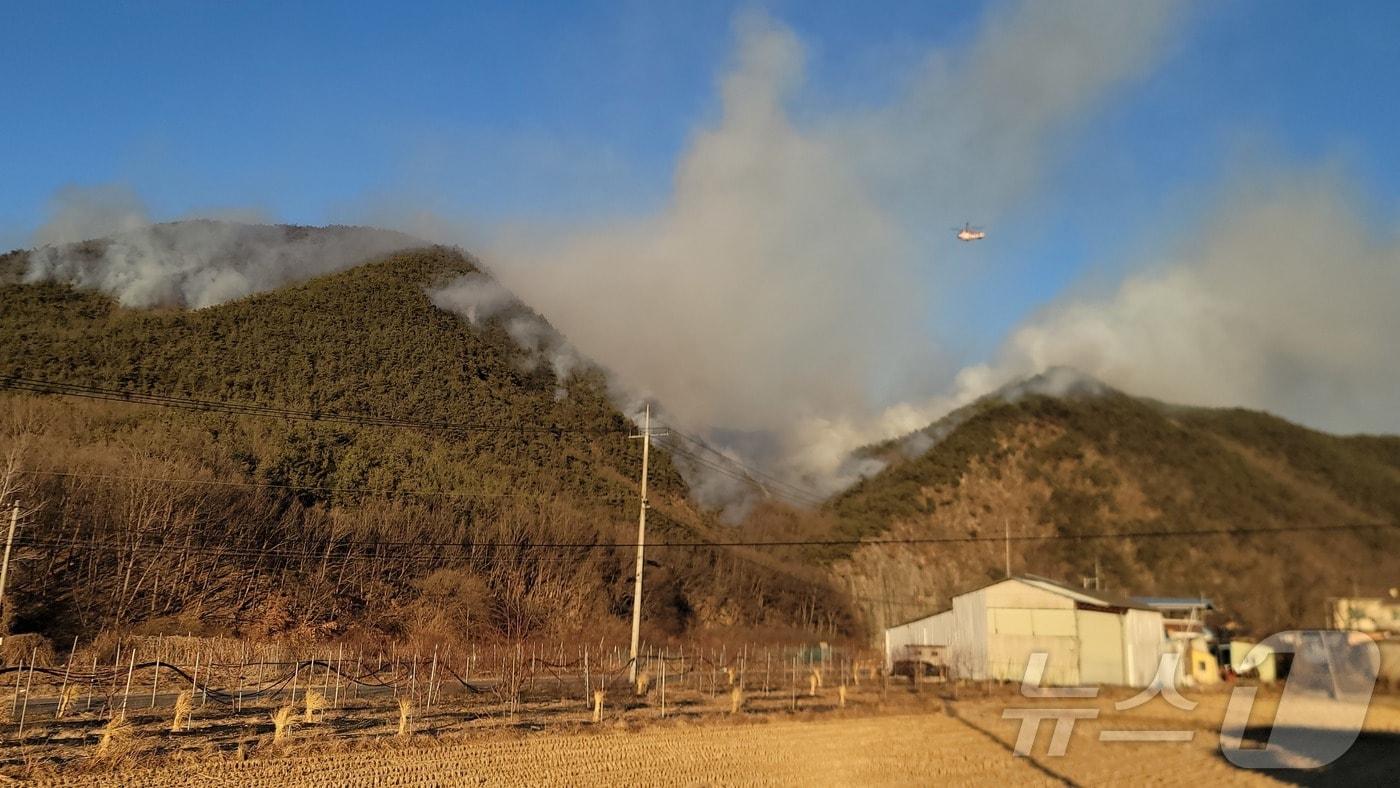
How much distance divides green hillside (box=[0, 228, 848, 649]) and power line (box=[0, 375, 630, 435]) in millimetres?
571

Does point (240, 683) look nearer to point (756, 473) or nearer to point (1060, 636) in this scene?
point (1060, 636)

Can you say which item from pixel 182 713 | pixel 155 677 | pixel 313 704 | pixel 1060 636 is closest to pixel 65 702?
pixel 155 677

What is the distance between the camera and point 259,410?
51.7m

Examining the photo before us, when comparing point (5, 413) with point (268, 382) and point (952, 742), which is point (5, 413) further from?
point (952, 742)

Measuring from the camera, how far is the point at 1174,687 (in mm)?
37000

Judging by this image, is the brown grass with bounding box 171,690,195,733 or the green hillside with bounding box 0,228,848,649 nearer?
the brown grass with bounding box 171,690,195,733

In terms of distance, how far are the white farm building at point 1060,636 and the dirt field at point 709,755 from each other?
1180cm

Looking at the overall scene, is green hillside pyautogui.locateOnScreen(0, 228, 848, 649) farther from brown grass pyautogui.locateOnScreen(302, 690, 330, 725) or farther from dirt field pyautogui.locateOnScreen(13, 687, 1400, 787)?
dirt field pyautogui.locateOnScreen(13, 687, 1400, 787)

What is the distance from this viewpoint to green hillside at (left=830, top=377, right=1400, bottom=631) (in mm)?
22859

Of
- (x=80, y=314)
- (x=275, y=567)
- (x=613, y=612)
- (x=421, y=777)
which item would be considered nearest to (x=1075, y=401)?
(x=613, y=612)

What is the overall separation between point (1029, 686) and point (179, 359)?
5589cm

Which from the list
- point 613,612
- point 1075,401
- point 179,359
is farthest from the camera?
point 179,359

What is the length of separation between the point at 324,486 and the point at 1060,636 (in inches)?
1548

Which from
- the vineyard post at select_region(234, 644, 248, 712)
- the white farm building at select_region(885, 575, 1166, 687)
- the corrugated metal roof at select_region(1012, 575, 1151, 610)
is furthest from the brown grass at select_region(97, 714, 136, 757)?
the corrugated metal roof at select_region(1012, 575, 1151, 610)
